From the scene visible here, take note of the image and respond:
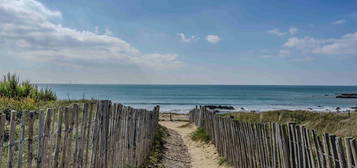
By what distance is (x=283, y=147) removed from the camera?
565cm

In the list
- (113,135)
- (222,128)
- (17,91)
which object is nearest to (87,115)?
(113,135)

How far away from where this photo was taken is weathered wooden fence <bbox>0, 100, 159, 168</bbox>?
3285 millimetres

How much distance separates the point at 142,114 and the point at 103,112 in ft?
13.1

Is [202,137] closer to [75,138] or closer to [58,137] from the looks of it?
[75,138]

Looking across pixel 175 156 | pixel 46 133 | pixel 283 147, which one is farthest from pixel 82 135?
pixel 175 156

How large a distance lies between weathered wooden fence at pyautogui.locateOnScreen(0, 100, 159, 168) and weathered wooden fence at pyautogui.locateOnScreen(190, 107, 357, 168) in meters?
2.45

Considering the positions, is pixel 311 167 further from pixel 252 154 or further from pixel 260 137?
pixel 252 154

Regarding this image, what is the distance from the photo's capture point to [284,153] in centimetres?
562

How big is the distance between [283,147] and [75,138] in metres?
3.17

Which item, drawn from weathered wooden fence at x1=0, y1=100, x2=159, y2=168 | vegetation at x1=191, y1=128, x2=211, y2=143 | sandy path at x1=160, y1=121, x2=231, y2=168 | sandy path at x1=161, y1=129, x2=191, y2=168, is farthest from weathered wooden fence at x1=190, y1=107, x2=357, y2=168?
vegetation at x1=191, y1=128, x2=211, y2=143

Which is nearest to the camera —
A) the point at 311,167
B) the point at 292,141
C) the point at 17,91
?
the point at 311,167

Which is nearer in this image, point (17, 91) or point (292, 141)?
point (292, 141)

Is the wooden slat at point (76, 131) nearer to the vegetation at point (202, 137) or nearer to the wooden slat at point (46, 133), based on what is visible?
the wooden slat at point (46, 133)

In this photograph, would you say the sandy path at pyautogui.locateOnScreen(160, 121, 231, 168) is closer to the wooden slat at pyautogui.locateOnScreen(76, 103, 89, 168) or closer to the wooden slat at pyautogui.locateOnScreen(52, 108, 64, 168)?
the wooden slat at pyautogui.locateOnScreen(76, 103, 89, 168)
